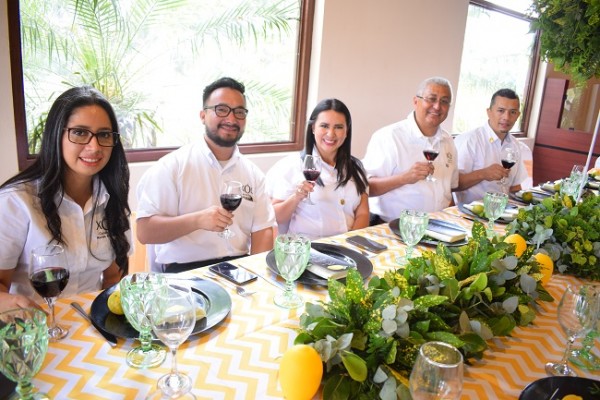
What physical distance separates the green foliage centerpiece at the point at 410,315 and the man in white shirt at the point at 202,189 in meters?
1.03

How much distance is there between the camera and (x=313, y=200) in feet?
8.19

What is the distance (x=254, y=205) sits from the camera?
2207 millimetres

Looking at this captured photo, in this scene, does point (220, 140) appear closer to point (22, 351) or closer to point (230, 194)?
point (230, 194)

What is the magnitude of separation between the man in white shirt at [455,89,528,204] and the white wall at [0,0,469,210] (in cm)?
94

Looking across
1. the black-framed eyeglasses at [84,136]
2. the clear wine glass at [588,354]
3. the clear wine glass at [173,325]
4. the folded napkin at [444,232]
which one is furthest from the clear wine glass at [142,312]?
the folded napkin at [444,232]

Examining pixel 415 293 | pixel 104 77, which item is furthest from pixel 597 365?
pixel 104 77

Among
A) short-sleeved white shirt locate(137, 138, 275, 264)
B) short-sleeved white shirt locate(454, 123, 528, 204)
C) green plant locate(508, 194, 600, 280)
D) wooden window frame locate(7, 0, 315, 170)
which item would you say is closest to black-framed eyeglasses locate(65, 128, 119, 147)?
short-sleeved white shirt locate(137, 138, 275, 264)

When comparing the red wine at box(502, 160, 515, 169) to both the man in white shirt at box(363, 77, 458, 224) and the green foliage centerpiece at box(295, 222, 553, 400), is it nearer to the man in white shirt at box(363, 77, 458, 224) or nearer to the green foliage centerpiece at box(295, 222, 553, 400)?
the man in white shirt at box(363, 77, 458, 224)

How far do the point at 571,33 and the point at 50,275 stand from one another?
2122 millimetres

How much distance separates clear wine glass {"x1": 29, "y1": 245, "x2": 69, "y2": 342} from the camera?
1.09 metres

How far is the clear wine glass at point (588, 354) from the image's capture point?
1109 mm

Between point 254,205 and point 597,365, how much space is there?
148 centimetres

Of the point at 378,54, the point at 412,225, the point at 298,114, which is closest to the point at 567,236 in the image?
the point at 412,225

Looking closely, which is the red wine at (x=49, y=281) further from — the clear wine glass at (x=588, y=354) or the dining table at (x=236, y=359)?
the clear wine glass at (x=588, y=354)
